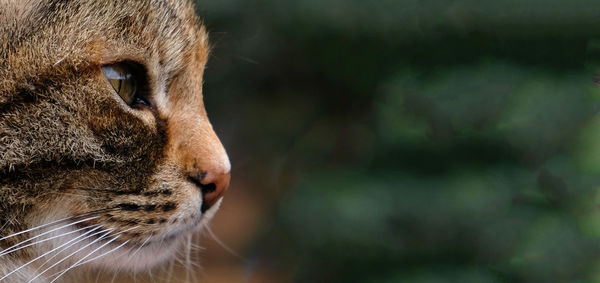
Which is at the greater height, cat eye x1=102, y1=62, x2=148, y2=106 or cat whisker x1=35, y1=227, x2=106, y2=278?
cat eye x1=102, y1=62, x2=148, y2=106

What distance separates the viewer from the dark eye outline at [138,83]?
91 cm

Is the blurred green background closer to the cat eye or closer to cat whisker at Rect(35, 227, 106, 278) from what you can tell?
the cat eye

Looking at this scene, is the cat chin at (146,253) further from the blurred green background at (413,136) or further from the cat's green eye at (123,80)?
the blurred green background at (413,136)

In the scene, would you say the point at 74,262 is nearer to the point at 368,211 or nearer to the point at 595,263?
the point at 368,211

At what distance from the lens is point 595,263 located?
789mm

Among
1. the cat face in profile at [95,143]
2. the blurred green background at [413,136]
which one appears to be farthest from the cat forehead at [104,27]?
the blurred green background at [413,136]

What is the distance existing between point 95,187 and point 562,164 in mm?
621

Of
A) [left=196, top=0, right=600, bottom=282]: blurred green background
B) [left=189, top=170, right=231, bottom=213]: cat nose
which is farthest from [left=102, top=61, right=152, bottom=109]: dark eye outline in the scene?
[left=196, top=0, right=600, bottom=282]: blurred green background

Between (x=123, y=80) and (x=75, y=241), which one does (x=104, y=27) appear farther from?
(x=75, y=241)

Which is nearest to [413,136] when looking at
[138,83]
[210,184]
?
[210,184]

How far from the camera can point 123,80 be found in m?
0.91

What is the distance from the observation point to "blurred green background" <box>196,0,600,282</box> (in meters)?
0.82

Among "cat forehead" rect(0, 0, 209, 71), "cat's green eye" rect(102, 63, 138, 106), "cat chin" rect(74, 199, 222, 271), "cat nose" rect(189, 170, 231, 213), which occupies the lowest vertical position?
"cat chin" rect(74, 199, 222, 271)

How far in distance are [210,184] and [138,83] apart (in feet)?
0.61
